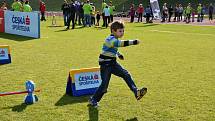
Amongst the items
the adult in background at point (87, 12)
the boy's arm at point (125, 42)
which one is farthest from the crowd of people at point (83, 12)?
the boy's arm at point (125, 42)

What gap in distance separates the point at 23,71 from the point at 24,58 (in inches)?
101

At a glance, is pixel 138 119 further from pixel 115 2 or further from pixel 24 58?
pixel 115 2

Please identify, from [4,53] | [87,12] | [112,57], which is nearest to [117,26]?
[112,57]

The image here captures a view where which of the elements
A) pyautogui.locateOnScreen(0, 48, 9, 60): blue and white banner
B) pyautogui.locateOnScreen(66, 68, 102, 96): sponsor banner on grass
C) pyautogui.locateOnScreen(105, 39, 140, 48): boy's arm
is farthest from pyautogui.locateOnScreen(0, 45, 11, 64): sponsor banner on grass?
pyautogui.locateOnScreen(105, 39, 140, 48): boy's arm

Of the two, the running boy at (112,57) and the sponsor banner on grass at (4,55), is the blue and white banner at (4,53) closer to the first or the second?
the sponsor banner on grass at (4,55)

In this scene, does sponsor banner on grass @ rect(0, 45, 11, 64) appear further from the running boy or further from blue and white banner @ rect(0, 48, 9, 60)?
the running boy

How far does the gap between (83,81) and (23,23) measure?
46.2ft

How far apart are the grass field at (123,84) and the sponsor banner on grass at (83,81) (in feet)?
Result: 0.63

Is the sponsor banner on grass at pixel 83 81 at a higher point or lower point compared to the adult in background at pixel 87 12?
lower

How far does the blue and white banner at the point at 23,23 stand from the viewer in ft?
67.0

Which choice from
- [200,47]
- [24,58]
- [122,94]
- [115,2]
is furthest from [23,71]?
[115,2]

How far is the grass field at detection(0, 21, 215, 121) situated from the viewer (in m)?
7.00

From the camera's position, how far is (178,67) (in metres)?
12.1

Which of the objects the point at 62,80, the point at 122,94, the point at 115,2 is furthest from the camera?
the point at 115,2
